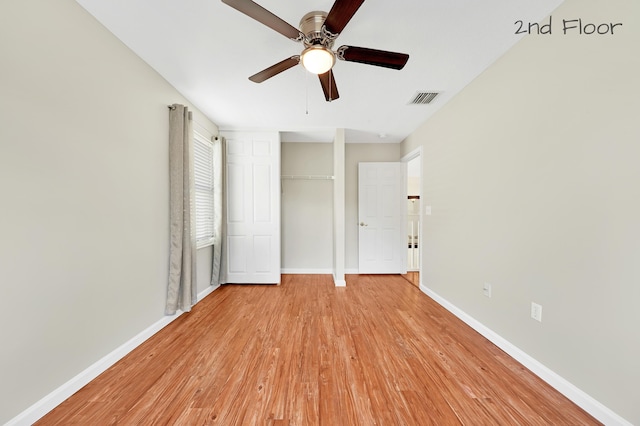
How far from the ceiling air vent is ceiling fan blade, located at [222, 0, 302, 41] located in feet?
5.56

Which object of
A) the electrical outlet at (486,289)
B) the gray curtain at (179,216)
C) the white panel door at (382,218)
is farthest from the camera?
the white panel door at (382,218)

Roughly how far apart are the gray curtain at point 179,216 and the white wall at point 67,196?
245 millimetres

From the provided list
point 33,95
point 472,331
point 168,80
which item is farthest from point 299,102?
point 472,331

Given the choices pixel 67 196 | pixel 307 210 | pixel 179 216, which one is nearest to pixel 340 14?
pixel 67 196

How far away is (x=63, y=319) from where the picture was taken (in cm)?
137

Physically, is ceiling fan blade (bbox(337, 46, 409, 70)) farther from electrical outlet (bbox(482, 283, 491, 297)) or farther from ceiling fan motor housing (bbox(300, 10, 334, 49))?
electrical outlet (bbox(482, 283, 491, 297))

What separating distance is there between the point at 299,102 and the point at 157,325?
279cm

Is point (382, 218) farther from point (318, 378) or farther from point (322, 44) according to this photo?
point (322, 44)

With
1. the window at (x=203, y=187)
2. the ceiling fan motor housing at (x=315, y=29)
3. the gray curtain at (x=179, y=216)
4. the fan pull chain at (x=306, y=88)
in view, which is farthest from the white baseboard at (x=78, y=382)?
the fan pull chain at (x=306, y=88)

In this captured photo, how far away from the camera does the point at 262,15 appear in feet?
4.04

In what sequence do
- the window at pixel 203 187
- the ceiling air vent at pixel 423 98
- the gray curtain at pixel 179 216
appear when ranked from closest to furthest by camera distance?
the gray curtain at pixel 179 216
the ceiling air vent at pixel 423 98
the window at pixel 203 187

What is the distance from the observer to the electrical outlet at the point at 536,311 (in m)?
1.58

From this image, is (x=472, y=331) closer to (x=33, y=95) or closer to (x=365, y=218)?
(x=365, y=218)

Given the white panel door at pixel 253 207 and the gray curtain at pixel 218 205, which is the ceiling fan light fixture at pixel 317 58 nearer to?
the white panel door at pixel 253 207
